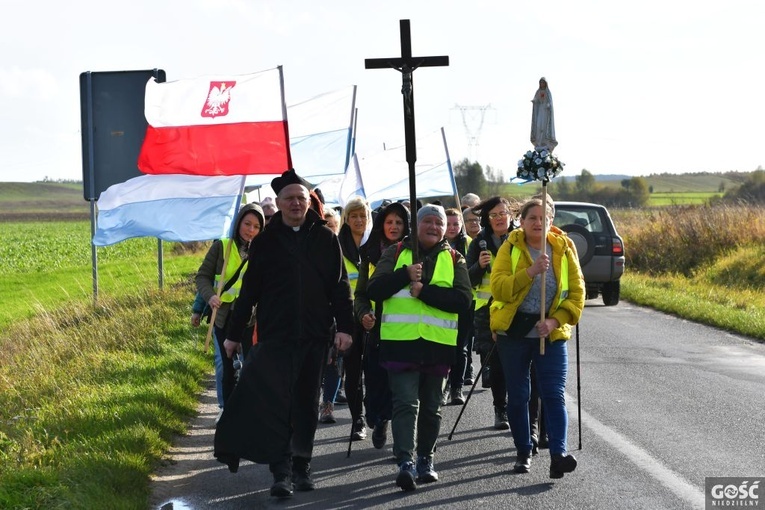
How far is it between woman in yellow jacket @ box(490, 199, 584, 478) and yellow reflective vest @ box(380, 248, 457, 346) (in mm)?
315

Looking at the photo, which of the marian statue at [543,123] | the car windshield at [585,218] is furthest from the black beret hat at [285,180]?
the car windshield at [585,218]

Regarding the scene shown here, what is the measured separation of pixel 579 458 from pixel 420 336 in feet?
4.82

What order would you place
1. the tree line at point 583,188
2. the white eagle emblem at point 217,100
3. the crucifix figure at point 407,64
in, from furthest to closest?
the tree line at point 583,188 < the white eagle emblem at point 217,100 < the crucifix figure at point 407,64

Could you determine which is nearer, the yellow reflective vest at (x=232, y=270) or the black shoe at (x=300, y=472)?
the black shoe at (x=300, y=472)

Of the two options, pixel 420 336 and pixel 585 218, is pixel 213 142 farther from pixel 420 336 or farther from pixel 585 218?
pixel 585 218

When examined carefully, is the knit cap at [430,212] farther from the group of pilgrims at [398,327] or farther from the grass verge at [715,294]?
the grass verge at [715,294]

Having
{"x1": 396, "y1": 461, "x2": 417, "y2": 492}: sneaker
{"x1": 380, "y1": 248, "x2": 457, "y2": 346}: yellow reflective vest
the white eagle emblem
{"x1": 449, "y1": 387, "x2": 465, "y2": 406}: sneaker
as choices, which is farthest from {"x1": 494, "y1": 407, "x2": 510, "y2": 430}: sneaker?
the white eagle emblem

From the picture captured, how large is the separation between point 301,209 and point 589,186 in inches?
3634

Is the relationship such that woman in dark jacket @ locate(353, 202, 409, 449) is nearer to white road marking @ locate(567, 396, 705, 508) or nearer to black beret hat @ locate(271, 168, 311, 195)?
black beret hat @ locate(271, 168, 311, 195)

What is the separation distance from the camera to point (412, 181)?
7973mm

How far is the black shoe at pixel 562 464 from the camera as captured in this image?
23.5 ft

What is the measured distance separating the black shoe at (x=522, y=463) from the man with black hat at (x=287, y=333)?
1330 mm

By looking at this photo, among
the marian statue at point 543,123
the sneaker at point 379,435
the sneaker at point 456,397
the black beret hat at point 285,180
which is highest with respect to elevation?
the marian statue at point 543,123

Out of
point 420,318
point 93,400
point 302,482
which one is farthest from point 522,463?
point 93,400
